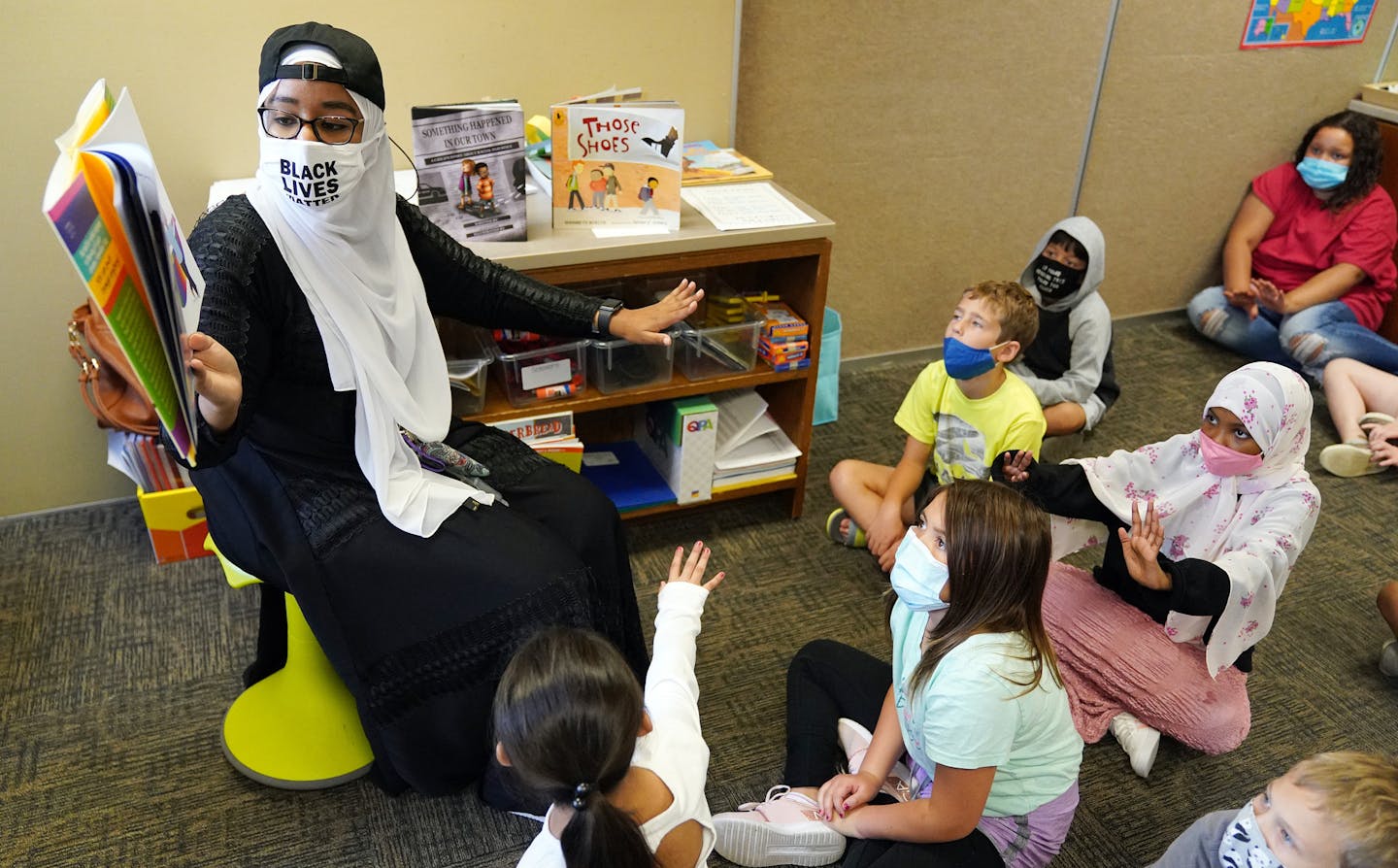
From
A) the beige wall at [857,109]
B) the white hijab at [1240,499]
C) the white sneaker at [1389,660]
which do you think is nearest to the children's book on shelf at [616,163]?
the beige wall at [857,109]

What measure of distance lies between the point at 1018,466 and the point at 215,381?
57.8 inches

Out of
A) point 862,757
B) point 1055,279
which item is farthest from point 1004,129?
point 862,757

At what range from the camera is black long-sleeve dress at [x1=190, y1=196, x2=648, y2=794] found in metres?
1.52

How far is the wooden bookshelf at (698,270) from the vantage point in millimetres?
2021

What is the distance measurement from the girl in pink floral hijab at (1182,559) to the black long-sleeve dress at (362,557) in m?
0.96

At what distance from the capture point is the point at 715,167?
240 cm

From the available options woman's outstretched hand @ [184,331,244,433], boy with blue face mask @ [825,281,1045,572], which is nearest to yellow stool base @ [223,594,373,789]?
woman's outstretched hand @ [184,331,244,433]

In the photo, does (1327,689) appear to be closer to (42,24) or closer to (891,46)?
(891,46)

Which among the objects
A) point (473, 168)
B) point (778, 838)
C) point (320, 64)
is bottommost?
point (778, 838)

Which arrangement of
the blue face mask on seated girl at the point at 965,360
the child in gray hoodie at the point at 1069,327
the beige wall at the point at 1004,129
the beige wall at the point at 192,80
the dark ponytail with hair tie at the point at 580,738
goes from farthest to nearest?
the beige wall at the point at 1004,129, the child in gray hoodie at the point at 1069,327, the blue face mask on seated girl at the point at 965,360, the beige wall at the point at 192,80, the dark ponytail with hair tie at the point at 580,738

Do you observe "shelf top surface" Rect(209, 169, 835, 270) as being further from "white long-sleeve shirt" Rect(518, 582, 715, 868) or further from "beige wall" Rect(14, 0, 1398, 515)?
"white long-sleeve shirt" Rect(518, 582, 715, 868)

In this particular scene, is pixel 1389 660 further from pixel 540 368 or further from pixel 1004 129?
pixel 540 368

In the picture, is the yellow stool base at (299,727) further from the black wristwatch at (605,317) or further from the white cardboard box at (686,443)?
the white cardboard box at (686,443)

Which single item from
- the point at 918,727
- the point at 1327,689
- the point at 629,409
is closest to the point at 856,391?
the point at 629,409
